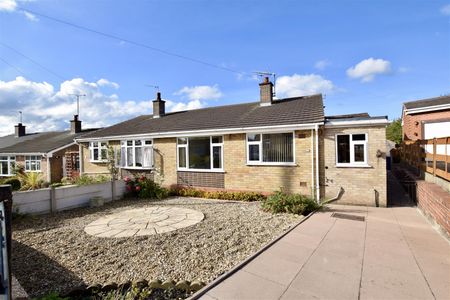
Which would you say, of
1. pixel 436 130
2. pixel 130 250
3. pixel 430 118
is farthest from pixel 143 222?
pixel 430 118

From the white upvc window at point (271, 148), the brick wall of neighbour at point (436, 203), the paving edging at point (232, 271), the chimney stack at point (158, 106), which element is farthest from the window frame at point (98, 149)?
the brick wall of neighbour at point (436, 203)

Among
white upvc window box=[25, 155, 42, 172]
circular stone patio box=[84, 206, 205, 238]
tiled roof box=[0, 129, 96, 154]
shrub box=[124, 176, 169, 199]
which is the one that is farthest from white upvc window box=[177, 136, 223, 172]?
white upvc window box=[25, 155, 42, 172]

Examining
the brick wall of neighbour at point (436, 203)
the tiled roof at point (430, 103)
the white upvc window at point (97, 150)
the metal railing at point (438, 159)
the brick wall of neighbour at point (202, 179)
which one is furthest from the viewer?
the white upvc window at point (97, 150)

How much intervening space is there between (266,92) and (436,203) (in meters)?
9.36

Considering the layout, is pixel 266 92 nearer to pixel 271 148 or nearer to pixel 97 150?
pixel 271 148

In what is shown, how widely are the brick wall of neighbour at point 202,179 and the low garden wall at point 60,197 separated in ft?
9.96

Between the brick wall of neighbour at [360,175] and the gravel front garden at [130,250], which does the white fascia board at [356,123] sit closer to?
the brick wall of neighbour at [360,175]

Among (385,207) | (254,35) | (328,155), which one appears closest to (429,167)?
(385,207)

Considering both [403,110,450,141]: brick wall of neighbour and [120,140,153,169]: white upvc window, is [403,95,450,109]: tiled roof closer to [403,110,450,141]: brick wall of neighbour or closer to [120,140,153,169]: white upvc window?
[403,110,450,141]: brick wall of neighbour

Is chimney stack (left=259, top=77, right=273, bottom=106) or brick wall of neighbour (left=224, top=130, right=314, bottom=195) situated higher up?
chimney stack (left=259, top=77, right=273, bottom=106)

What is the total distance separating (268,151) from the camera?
10.4m

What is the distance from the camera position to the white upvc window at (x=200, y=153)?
1158 cm

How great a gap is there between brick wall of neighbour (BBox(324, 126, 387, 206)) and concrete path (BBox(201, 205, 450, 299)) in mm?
2458

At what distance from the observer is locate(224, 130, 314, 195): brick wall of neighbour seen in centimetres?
963
